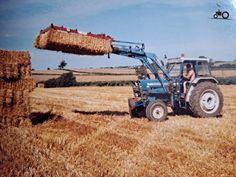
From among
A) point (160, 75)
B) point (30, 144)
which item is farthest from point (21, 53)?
point (160, 75)

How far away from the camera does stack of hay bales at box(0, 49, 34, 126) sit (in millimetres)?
10641

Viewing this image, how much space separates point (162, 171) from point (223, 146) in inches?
98.3

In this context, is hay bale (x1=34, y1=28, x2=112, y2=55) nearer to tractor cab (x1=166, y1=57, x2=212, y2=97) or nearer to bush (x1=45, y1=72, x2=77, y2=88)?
tractor cab (x1=166, y1=57, x2=212, y2=97)

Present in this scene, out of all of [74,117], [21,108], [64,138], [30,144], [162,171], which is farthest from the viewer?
[74,117]

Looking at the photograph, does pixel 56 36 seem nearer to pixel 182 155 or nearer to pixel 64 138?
pixel 64 138

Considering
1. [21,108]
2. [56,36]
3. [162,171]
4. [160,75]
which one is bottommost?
[162,171]

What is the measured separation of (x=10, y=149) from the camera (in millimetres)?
7195

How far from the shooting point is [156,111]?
12.2 meters

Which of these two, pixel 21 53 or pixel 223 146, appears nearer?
pixel 223 146

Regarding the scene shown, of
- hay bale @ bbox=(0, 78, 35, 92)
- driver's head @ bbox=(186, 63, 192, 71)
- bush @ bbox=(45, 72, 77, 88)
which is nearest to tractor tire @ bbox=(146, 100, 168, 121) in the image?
driver's head @ bbox=(186, 63, 192, 71)

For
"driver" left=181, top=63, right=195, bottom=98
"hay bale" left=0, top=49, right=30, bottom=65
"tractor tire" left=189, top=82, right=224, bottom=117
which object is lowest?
"tractor tire" left=189, top=82, right=224, bottom=117

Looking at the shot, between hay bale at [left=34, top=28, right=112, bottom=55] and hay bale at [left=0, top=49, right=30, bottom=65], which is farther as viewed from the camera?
hay bale at [left=34, top=28, right=112, bottom=55]

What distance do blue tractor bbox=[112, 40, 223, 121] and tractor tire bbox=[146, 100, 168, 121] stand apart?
13cm

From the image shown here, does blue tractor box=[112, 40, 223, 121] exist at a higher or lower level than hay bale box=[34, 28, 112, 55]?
lower
